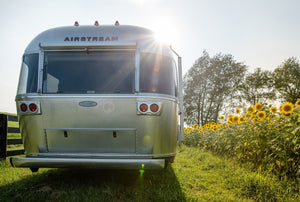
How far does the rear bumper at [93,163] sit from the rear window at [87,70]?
3.35 ft

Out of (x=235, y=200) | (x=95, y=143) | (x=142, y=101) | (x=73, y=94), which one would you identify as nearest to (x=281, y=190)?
(x=235, y=200)

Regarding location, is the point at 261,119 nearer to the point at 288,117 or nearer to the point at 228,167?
the point at 288,117

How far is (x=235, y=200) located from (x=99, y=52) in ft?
9.58

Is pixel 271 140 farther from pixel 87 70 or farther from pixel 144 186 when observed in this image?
pixel 87 70

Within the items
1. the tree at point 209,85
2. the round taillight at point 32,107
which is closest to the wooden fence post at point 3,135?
the round taillight at point 32,107

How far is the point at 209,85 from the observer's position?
84.5ft

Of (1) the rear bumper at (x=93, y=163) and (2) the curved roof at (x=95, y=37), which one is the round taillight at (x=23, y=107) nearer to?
(1) the rear bumper at (x=93, y=163)

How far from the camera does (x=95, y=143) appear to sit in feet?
10.1

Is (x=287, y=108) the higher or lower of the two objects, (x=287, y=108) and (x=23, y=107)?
the lower

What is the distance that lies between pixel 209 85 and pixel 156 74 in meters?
23.6

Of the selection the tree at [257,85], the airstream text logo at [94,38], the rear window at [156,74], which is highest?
the airstream text logo at [94,38]

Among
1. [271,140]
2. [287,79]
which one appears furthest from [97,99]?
[287,79]

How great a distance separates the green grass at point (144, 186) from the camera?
2906 millimetres

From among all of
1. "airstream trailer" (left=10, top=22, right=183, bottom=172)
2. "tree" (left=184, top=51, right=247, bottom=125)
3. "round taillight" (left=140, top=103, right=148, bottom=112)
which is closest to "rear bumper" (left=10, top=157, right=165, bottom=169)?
"airstream trailer" (left=10, top=22, right=183, bottom=172)
